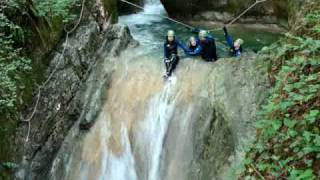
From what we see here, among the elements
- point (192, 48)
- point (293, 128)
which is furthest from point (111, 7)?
point (293, 128)

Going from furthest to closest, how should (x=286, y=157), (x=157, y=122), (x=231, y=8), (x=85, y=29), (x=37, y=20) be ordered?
1. (x=231, y=8)
2. (x=85, y=29)
3. (x=37, y=20)
4. (x=157, y=122)
5. (x=286, y=157)

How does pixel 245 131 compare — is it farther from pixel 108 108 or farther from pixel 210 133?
pixel 108 108

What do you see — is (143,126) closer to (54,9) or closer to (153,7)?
(54,9)

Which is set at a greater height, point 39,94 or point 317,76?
point 317,76

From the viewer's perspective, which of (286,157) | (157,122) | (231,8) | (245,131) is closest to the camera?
(286,157)

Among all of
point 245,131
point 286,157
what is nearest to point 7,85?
point 245,131

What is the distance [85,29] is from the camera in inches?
419

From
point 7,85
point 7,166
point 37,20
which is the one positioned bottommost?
point 7,166

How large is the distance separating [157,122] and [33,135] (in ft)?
7.78

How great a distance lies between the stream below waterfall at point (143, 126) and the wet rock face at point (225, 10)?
17.3ft

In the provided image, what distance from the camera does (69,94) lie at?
9.82 m

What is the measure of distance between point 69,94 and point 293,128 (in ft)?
18.5

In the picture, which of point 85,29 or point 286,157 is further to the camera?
point 85,29

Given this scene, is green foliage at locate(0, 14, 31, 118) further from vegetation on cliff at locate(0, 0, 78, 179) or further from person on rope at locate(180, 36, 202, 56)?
person on rope at locate(180, 36, 202, 56)
